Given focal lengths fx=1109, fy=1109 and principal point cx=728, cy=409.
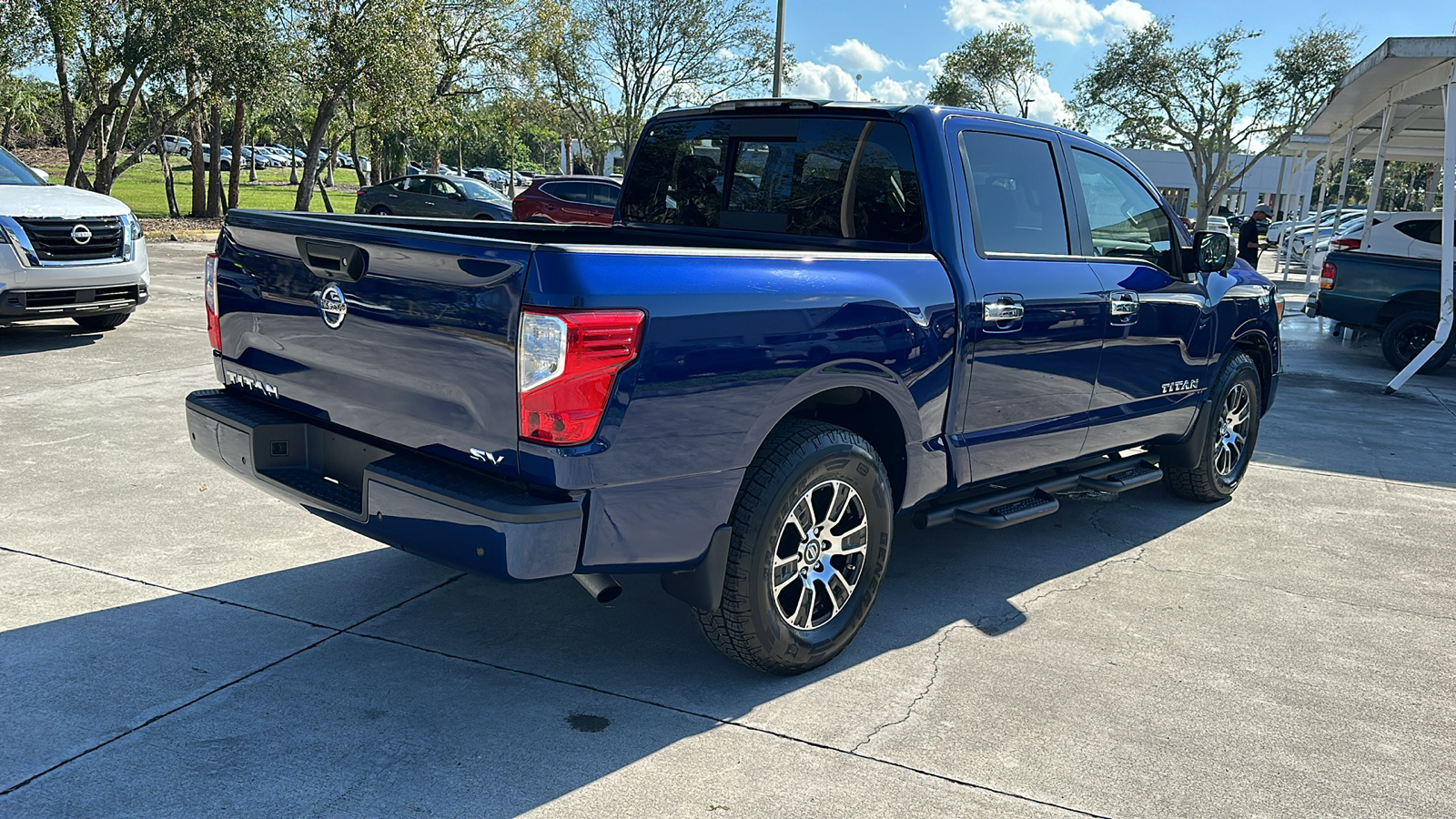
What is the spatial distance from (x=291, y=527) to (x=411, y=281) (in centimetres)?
232

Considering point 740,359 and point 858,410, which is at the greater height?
point 740,359

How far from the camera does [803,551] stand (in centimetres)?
362

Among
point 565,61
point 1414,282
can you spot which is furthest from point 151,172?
point 1414,282

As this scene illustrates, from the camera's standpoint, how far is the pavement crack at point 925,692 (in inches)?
131

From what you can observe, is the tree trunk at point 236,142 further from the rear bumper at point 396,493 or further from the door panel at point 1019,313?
the door panel at point 1019,313

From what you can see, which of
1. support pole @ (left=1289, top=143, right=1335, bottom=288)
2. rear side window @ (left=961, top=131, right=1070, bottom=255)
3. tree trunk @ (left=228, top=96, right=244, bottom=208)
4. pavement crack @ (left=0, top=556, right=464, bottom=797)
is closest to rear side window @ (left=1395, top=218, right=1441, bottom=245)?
support pole @ (left=1289, top=143, right=1335, bottom=288)

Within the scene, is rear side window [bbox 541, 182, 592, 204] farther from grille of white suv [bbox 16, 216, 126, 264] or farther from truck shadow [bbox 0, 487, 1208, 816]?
truck shadow [bbox 0, 487, 1208, 816]

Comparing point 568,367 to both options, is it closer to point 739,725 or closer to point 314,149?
point 739,725

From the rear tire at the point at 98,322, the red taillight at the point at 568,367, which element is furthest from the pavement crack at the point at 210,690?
the rear tire at the point at 98,322

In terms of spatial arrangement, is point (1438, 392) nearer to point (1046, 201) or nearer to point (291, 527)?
point (1046, 201)

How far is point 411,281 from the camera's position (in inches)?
122

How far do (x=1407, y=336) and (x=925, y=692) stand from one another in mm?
11047

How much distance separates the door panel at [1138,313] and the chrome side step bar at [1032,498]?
0.49 ft

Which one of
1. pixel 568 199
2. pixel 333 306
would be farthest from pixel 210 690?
pixel 568 199
